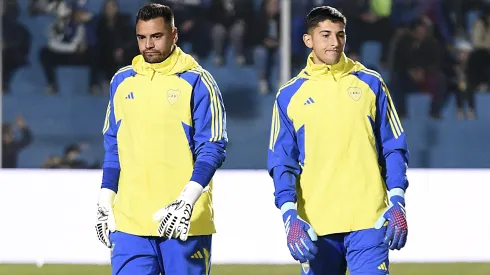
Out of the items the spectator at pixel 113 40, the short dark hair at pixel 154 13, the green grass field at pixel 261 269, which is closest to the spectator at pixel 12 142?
the spectator at pixel 113 40

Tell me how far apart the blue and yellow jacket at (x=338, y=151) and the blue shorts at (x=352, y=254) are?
6 cm

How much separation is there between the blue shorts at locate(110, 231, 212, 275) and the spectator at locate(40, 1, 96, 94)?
10010 mm

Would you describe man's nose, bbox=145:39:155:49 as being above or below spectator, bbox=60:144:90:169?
above

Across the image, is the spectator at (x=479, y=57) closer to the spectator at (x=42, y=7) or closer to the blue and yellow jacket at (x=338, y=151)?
the spectator at (x=42, y=7)

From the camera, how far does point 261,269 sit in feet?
35.2

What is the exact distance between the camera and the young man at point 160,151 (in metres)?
5.71

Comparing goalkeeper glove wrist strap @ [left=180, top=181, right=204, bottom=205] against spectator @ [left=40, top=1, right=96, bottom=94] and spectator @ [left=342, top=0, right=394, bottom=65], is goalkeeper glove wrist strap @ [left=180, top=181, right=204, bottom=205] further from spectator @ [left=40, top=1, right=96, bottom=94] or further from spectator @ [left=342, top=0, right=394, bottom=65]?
spectator @ [left=40, top=1, right=96, bottom=94]

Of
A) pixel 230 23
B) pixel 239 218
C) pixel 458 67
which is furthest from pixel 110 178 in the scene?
pixel 458 67

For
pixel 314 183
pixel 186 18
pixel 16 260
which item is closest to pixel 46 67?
pixel 186 18

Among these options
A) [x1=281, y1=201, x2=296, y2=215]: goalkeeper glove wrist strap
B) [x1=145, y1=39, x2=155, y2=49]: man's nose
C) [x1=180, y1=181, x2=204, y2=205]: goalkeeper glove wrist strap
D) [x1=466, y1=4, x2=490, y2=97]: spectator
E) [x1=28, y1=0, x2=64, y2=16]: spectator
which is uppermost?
[x1=28, y1=0, x2=64, y2=16]: spectator

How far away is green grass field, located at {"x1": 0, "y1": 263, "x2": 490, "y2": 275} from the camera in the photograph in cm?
1051

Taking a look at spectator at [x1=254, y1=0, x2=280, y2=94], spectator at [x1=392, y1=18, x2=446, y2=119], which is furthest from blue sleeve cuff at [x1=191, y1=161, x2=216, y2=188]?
spectator at [x1=392, y1=18, x2=446, y2=119]

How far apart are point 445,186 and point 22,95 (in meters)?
6.41

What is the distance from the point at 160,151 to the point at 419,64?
33.0ft
